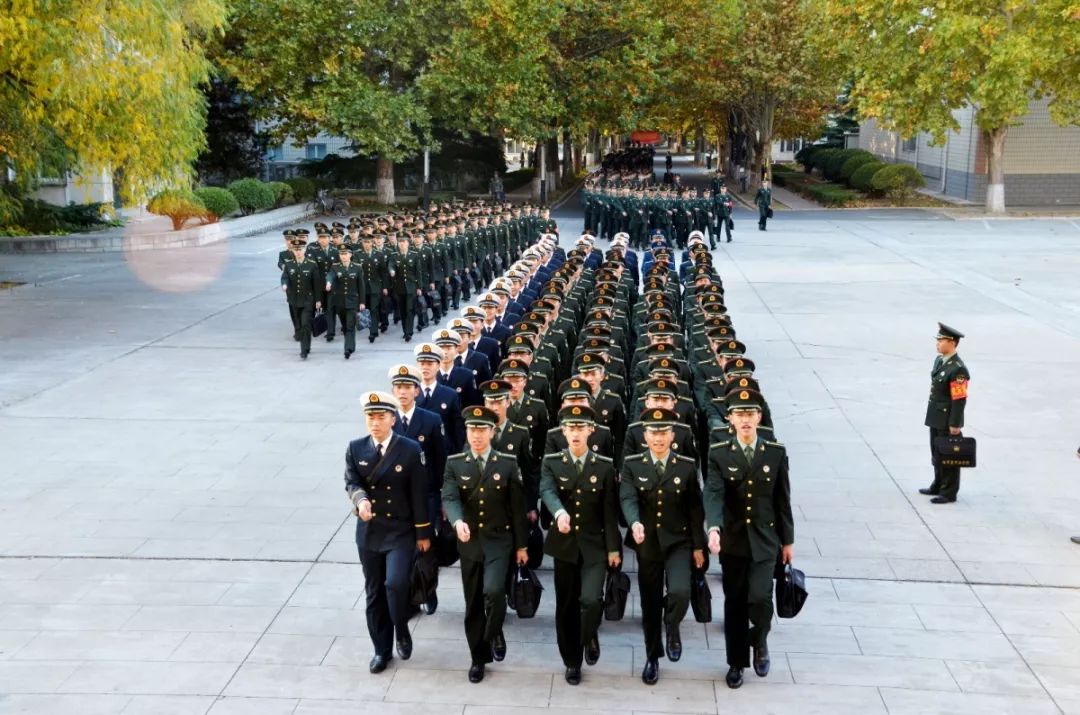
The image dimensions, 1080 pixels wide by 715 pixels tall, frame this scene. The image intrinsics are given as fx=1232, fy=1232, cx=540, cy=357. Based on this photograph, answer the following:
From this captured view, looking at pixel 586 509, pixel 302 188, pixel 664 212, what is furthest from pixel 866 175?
pixel 586 509

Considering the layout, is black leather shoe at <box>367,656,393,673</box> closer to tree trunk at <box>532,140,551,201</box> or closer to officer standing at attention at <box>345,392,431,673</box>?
officer standing at attention at <box>345,392,431,673</box>

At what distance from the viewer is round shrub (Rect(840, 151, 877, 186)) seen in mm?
52062

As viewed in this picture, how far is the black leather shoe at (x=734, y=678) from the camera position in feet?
23.6

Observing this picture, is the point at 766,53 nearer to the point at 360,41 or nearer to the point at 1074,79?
the point at 1074,79

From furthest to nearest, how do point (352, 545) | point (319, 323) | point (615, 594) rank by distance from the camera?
1. point (319, 323)
2. point (352, 545)
3. point (615, 594)

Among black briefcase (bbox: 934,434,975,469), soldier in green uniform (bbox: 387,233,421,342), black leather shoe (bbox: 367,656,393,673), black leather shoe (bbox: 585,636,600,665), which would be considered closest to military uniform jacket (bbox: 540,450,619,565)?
black leather shoe (bbox: 585,636,600,665)

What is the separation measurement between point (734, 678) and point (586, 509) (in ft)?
4.29

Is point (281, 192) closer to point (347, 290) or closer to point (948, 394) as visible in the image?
point (347, 290)

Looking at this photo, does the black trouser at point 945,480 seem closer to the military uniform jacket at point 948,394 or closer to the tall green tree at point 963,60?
the military uniform jacket at point 948,394

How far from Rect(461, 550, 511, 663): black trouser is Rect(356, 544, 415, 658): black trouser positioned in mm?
365

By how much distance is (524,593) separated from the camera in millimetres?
7629

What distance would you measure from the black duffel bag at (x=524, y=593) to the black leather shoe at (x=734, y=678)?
1254 millimetres

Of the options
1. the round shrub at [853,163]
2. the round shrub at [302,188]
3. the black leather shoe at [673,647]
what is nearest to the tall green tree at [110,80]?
the black leather shoe at [673,647]

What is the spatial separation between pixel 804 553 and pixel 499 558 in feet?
10.3
